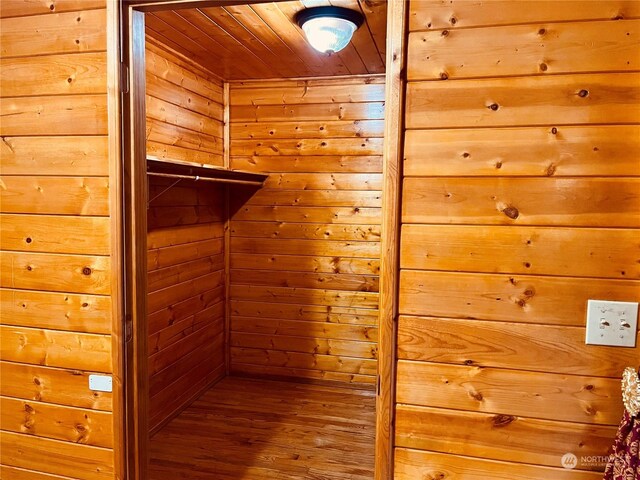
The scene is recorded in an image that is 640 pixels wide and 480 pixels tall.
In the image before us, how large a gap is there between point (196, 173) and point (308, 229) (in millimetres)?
1169

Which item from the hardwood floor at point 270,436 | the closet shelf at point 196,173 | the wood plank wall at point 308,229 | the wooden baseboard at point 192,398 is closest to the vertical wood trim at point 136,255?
the closet shelf at point 196,173

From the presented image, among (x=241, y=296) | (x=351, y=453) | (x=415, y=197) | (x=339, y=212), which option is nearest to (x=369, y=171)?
(x=339, y=212)

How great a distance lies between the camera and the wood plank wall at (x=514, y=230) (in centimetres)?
117

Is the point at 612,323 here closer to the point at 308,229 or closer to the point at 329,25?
the point at 329,25

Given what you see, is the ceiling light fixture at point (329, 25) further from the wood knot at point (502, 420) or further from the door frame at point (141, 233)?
the wood knot at point (502, 420)

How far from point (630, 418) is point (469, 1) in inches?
42.4

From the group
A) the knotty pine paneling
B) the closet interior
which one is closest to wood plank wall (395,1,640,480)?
the closet interior

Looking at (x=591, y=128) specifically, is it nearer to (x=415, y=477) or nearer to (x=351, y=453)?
(x=415, y=477)

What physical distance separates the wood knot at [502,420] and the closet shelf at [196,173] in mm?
1781

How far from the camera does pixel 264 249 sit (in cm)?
381

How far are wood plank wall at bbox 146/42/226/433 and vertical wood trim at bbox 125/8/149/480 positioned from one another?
118 centimetres

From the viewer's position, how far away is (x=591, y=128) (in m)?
1.17

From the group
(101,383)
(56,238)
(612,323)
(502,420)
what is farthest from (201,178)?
(612,323)

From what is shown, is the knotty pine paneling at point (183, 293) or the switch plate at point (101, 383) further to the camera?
the knotty pine paneling at point (183, 293)
